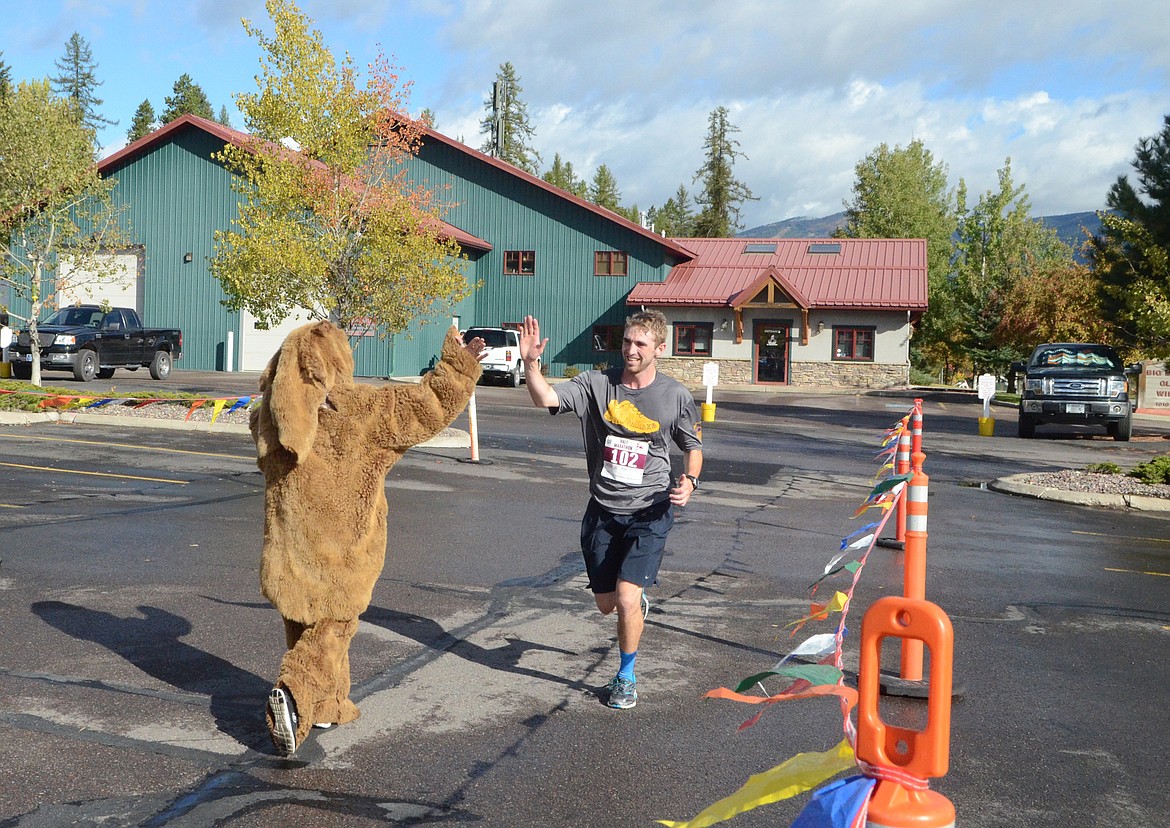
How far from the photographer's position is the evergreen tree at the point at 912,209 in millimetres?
67062

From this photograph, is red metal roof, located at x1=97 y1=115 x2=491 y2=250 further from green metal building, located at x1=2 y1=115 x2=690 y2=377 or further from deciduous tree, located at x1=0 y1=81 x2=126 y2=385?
deciduous tree, located at x1=0 y1=81 x2=126 y2=385

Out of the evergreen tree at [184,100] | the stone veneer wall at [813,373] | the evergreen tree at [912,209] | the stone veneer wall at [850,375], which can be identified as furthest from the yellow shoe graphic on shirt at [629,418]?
the evergreen tree at [184,100]

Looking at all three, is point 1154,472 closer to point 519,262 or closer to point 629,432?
point 629,432

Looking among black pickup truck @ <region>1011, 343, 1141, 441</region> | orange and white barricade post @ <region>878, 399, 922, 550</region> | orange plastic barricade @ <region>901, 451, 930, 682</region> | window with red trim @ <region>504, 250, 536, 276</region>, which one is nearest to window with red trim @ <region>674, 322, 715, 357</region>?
window with red trim @ <region>504, 250, 536, 276</region>

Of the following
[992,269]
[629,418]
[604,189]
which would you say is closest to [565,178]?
[604,189]

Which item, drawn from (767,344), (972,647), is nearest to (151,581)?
(972,647)

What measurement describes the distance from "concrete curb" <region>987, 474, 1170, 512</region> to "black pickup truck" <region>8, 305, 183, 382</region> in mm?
21783

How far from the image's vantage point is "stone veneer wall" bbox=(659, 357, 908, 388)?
139 feet

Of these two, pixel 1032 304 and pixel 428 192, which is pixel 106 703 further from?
pixel 1032 304

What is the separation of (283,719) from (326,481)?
953 mm

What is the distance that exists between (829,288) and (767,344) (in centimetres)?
321

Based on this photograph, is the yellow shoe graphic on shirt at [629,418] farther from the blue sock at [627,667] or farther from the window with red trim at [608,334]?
the window with red trim at [608,334]

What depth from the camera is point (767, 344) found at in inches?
1722

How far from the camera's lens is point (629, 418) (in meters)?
5.44
